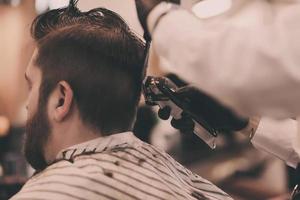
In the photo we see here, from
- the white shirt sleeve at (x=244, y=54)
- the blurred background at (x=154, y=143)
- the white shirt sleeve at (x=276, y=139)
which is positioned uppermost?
the white shirt sleeve at (x=244, y=54)

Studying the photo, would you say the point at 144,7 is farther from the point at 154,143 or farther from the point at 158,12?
the point at 154,143

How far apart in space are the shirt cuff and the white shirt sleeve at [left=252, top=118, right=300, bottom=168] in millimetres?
760

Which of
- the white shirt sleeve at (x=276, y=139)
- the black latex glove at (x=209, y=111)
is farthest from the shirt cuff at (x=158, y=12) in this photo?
the white shirt sleeve at (x=276, y=139)

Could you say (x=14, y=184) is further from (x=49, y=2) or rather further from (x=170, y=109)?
(x=170, y=109)

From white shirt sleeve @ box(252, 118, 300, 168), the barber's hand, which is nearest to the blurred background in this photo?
white shirt sleeve @ box(252, 118, 300, 168)

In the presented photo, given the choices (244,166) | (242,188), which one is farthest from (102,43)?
(244,166)

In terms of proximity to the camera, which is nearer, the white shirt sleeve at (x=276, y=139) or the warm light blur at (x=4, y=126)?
the white shirt sleeve at (x=276, y=139)

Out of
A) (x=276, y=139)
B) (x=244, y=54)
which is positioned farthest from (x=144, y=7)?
(x=276, y=139)

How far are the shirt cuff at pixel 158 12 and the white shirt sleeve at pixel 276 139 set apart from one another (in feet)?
2.49

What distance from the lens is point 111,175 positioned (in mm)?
1462

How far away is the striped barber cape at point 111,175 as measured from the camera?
1.42 meters

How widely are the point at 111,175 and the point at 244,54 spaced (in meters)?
0.55

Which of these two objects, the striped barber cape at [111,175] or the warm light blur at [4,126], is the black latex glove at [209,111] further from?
the warm light blur at [4,126]

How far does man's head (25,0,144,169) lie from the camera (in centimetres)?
159
